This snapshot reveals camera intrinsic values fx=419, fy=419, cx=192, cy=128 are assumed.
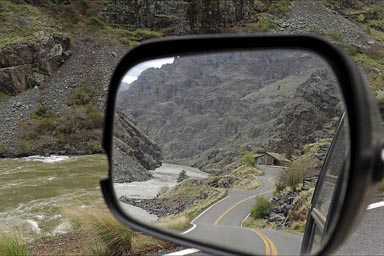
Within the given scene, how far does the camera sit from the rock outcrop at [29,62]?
27922 mm

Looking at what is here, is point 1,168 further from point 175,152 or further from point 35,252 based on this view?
point 175,152

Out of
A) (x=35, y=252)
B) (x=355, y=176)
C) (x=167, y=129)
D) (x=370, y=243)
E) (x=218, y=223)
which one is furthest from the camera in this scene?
(x=35, y=252)

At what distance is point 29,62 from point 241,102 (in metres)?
30.5

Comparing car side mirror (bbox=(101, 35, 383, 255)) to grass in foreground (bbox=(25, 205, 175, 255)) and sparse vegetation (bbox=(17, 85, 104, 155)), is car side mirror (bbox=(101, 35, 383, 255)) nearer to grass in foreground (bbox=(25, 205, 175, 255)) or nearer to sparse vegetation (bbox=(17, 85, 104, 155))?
grass in foreground (bbox=(25, 205, 175, 255))

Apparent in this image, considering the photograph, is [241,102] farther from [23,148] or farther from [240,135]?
[23,148]

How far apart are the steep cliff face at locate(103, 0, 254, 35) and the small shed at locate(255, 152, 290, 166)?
35487mm

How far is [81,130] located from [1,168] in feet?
27.6

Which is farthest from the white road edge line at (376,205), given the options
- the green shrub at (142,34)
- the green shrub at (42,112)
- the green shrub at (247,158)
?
the green shrub at (142,34)

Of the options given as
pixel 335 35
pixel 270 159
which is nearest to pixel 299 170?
pixel 270 159

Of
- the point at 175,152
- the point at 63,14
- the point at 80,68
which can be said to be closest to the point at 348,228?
the point at 175,152

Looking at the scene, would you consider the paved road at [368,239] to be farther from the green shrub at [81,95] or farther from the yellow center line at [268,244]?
the green shrub at [81,95]

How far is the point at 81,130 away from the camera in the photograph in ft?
83.1

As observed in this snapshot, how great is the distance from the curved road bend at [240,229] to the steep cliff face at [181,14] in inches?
1399

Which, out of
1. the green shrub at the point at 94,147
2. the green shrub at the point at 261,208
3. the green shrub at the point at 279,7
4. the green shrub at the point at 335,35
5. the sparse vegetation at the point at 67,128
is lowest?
the green shrub at the point at 94,147
